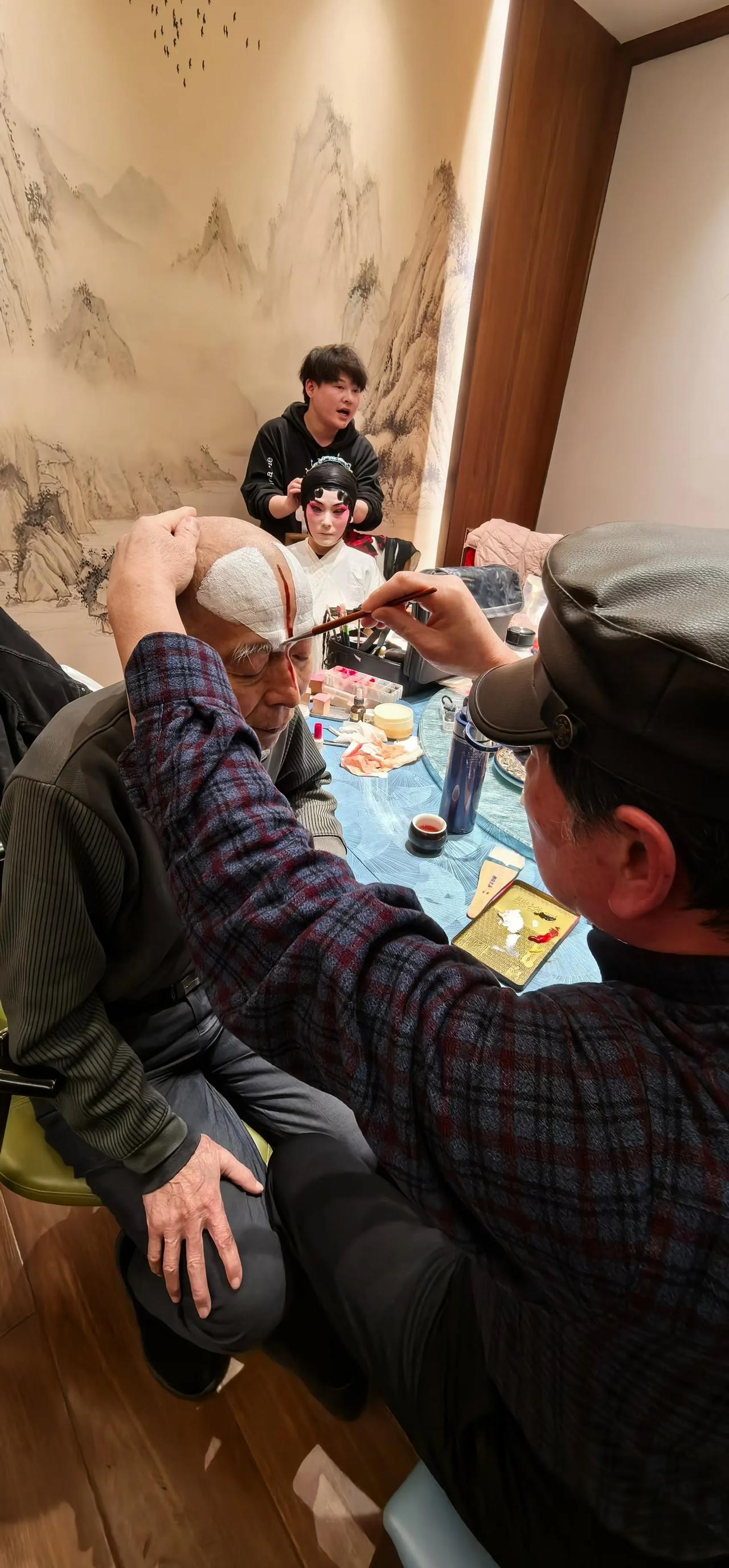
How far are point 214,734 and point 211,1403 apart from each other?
1.42m

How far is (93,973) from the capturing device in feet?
3.70

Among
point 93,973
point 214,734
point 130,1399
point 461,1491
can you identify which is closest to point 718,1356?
point 461,1491

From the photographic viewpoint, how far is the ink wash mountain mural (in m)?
2.51

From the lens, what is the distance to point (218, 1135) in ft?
4.31

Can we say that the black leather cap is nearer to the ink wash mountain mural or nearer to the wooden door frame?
the ink wash mountain mural

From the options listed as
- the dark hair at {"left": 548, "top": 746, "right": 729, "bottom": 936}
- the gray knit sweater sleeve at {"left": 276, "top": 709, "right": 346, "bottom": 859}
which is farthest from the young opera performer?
the dark hair at {"left": 548, "top": 746, "right": 729, "bottom": 936}

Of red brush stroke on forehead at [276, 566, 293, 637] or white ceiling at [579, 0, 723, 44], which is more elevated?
white ceiling at [579, 0, 723, 44]

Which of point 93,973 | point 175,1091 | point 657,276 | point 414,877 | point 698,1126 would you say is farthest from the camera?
point 657,276

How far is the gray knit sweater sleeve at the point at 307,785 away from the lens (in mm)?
1707

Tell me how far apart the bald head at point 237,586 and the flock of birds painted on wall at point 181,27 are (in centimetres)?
262

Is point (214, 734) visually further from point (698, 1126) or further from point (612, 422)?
point (612, 422)

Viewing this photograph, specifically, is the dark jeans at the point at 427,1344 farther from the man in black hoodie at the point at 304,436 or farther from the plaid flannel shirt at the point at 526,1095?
the man in black hoodie at the point at 304,436

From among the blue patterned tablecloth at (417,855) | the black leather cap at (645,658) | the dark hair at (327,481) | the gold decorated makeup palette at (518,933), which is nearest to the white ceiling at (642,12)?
the dark hair at (327,481)

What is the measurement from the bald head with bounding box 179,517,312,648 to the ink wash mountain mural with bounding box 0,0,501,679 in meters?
2.06
